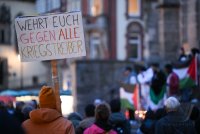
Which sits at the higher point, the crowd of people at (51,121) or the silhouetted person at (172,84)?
the crowd of people at (51,121)

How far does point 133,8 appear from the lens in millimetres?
49906

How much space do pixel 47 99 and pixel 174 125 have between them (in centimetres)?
192

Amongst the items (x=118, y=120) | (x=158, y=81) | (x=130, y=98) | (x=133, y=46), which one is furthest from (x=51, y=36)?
(x=133, y=46)

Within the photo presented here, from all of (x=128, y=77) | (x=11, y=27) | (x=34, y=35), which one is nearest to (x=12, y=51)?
(x=11, y=27)

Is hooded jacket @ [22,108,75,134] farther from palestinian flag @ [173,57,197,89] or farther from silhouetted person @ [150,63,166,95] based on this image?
palestinian flag @ [173,57,197,89]

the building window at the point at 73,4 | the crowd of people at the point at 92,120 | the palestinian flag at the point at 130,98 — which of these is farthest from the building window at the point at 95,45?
the crowd of people at the point at 92,120

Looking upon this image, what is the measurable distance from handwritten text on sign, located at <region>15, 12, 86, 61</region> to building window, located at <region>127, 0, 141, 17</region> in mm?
42310

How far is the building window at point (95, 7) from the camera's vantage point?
4934cm

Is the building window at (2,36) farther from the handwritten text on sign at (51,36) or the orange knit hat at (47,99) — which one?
the orange knit hat at (47,99)

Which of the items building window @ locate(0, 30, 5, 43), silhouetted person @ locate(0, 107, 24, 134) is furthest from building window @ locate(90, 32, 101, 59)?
silhouetted person @ locate(0, 107, 24, 134)

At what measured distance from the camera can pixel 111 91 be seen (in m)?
26.9

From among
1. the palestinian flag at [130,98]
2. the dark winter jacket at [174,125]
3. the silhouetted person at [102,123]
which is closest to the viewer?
the silhouetted person at [102,123]

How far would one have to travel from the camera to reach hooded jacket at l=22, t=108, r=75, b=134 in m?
5.99

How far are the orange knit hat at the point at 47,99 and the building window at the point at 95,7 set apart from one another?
4320 centimetres
